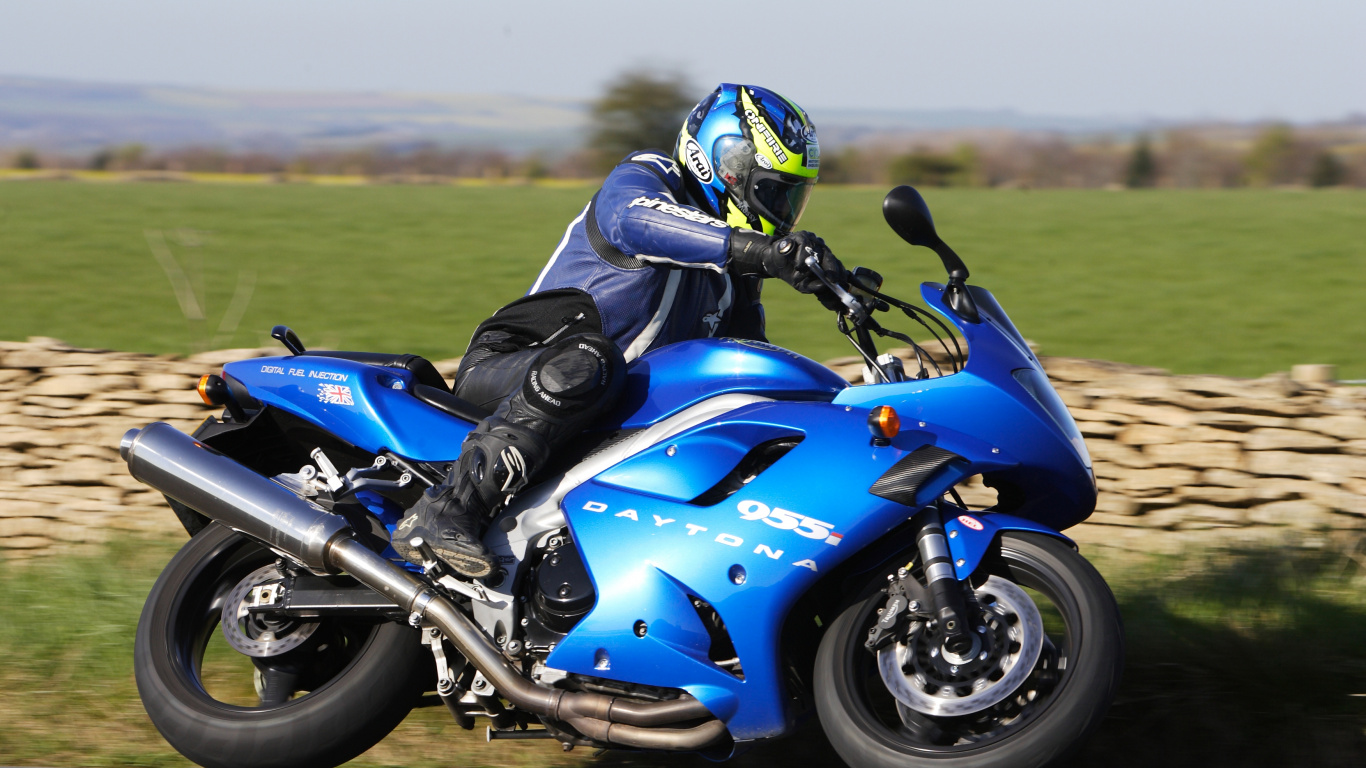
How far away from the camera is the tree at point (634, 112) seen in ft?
151

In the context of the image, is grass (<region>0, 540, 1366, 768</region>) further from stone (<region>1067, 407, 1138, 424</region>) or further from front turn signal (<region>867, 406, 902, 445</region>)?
stone (<region>1067, 407, 1138, 424</region>)

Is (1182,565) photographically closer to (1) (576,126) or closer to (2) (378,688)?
(2) (378,688)

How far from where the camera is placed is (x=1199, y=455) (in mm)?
6059

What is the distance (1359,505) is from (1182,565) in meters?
1.30

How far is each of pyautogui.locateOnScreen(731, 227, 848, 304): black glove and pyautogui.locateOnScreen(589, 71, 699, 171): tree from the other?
142 ft

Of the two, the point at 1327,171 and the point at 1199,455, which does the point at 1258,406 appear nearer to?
the point at 1199,455

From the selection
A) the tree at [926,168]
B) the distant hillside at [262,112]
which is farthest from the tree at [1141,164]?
the distant hillside at [262,112]

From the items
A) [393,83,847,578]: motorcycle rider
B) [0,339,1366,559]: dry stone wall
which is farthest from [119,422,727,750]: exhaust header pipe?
[0,339,1366,559]: dry stone wall

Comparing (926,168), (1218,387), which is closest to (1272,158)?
→ (926,168)

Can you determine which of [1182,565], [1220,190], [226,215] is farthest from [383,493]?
[1220,190]

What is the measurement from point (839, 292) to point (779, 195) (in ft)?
2.08

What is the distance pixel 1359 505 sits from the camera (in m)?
5.65

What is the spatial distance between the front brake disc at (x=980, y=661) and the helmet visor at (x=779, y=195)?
1.20 metres

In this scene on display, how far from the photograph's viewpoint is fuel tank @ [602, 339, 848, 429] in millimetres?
3248
